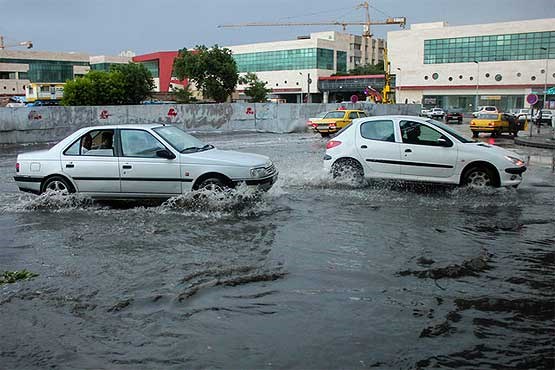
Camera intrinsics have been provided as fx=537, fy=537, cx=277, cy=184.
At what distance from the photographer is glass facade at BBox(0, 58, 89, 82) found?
11275cm

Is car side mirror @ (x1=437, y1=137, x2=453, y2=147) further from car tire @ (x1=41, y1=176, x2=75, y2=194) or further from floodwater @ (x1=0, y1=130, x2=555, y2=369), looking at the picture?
A: car tire @ (x1=41, y1=176, x2=75, y2=194)

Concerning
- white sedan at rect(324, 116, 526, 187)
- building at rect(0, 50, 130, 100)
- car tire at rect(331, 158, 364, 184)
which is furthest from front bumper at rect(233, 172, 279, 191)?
building at rect(0, 50, 130, 100)

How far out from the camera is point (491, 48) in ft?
290

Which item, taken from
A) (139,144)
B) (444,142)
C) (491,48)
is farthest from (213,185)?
(491,48)

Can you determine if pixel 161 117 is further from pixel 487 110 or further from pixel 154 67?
pixel 154 67

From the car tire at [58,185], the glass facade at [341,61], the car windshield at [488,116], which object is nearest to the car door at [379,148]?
the car tire at [58,185]

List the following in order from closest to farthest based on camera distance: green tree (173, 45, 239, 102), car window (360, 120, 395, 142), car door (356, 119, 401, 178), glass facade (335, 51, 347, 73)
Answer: car door (356, 119, 401, 178), car window (360, 120, 395, 142), green tree (173, 45, 239, 102), glass facade (335, 51, 347, 73)

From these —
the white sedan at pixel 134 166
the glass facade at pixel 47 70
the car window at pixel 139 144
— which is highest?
the glass facade at pixel 47 70

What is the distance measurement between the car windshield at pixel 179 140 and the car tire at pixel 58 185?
Answer: 6.06 ft

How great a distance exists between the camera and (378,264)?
20.5 feet

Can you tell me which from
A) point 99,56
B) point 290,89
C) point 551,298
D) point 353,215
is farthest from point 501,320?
point 99,56

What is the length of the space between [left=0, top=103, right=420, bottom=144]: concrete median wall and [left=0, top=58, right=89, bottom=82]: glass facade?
9472 cm

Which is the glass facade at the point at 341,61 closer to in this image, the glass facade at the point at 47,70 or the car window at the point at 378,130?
the glass facade at the point at 47,70

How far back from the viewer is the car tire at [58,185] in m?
9.60
